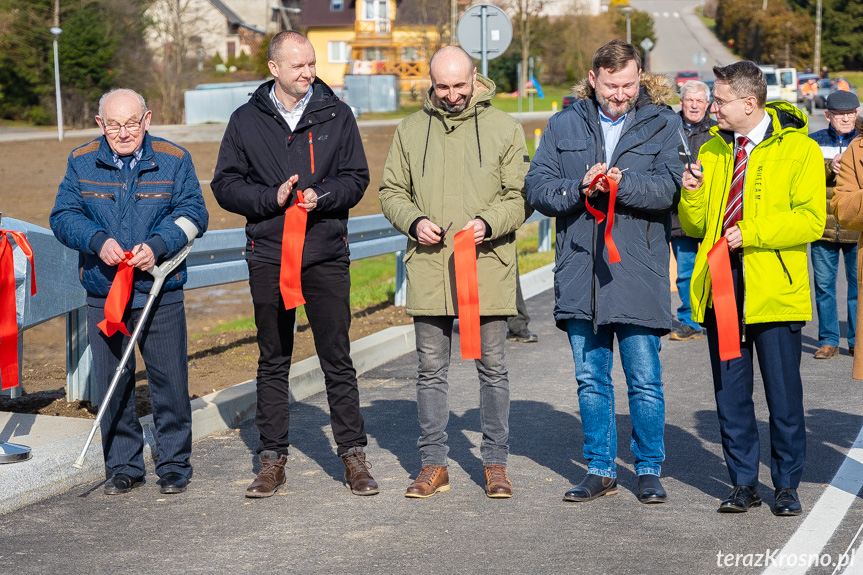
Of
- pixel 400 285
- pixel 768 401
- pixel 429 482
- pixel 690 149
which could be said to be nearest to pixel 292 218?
pixel 429 482

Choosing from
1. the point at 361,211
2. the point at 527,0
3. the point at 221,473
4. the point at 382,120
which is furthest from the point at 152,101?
the point at 221,473

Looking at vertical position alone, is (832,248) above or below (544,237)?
above

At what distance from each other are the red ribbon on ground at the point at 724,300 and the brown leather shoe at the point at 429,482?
152 cm

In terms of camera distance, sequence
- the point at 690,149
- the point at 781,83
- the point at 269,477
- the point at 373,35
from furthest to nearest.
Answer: the point at 373,35, the point at 781,83, the point at 690,149, the point at 269,477

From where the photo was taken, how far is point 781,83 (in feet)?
174

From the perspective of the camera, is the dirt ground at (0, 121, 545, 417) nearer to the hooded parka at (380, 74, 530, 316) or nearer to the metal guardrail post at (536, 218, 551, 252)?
the hooded parka at (380, 74, 530, 316)

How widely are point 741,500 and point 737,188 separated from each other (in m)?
1.45

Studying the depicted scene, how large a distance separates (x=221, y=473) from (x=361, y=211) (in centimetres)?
1444

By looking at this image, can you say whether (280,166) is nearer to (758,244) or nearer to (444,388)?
(444,388)

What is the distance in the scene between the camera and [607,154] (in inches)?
207

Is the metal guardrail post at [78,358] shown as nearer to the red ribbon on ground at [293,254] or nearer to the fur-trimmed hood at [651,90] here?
the red ribbon on ground at [293,254]

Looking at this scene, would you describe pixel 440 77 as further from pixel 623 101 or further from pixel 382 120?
pixel 382 120

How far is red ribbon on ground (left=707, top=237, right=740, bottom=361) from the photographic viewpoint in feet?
16.5

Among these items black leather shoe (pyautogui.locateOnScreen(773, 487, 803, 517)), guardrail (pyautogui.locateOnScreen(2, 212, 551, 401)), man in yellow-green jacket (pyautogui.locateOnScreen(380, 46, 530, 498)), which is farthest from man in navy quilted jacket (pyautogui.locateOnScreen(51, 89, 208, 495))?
black leather shoe (pyautogui.locateOnScreen(773, 487, 803, 517))
